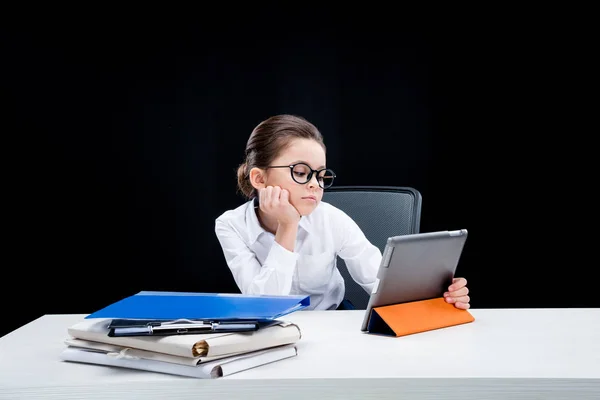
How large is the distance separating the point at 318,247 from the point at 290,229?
307mm

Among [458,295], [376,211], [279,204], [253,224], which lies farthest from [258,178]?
[458,295]

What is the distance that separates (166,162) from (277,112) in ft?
1.96

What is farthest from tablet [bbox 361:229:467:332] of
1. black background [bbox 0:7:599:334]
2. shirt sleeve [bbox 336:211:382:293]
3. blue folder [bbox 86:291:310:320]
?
black background [bbox 0:7:599:334]

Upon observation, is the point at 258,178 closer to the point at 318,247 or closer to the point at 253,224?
the point at 253,224

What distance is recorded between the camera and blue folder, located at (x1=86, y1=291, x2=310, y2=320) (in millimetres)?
964

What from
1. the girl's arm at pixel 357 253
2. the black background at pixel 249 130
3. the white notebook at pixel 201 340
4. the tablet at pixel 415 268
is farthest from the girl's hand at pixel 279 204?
the black background at pixel 249 130

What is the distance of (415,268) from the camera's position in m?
1.20

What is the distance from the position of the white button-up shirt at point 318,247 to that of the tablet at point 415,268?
606 mm

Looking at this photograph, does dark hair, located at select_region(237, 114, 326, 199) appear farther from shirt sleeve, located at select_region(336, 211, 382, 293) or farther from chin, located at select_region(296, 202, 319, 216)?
shirt sleeve, located at select_region(336, 211, 382, 293)

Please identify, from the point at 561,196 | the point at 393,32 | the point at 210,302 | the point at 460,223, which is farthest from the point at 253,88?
the point at 210,302

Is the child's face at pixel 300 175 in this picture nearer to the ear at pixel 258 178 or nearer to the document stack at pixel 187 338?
the ear at pixel 258 178

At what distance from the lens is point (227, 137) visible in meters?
3.04

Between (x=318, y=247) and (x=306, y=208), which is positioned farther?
(x=318, y=247)

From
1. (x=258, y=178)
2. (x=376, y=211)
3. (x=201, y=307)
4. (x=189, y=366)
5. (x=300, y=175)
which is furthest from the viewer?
(x=376, y=211)
